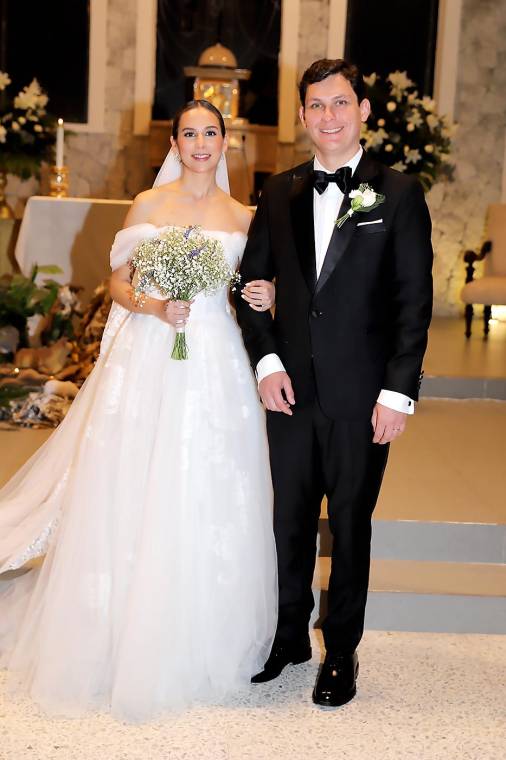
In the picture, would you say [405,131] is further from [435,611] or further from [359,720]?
[359,720]

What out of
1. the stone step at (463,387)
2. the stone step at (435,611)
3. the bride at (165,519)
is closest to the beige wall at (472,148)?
the stone step at (463,387)

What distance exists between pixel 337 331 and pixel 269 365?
235 mm

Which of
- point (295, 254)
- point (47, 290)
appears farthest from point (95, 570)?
point (47, 290)

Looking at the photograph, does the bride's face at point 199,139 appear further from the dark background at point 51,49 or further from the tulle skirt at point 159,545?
the dark background at point 51,49

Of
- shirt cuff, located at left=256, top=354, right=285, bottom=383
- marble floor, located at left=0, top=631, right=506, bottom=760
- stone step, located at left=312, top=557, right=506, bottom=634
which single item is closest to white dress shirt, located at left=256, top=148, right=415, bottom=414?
shirt cuff, located at left=256, top=354, right=285, bottom=383

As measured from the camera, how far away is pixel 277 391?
3.06 m

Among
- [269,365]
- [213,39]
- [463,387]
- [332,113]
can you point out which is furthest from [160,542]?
[213,39]

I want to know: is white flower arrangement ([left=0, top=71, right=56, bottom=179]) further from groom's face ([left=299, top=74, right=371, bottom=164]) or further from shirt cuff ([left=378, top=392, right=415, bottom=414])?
shirt cuff ([left=378, top=392, right=415, bottom=414])

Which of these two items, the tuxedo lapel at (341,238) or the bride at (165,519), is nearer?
the tuxedo lapel at (341,238)

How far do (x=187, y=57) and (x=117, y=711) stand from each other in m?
8.28

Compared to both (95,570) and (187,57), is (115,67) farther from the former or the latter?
(95,570)

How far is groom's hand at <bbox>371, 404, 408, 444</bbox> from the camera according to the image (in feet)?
9.75

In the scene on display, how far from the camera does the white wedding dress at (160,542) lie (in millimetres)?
3129

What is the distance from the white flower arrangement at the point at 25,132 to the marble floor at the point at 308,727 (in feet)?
19.8
